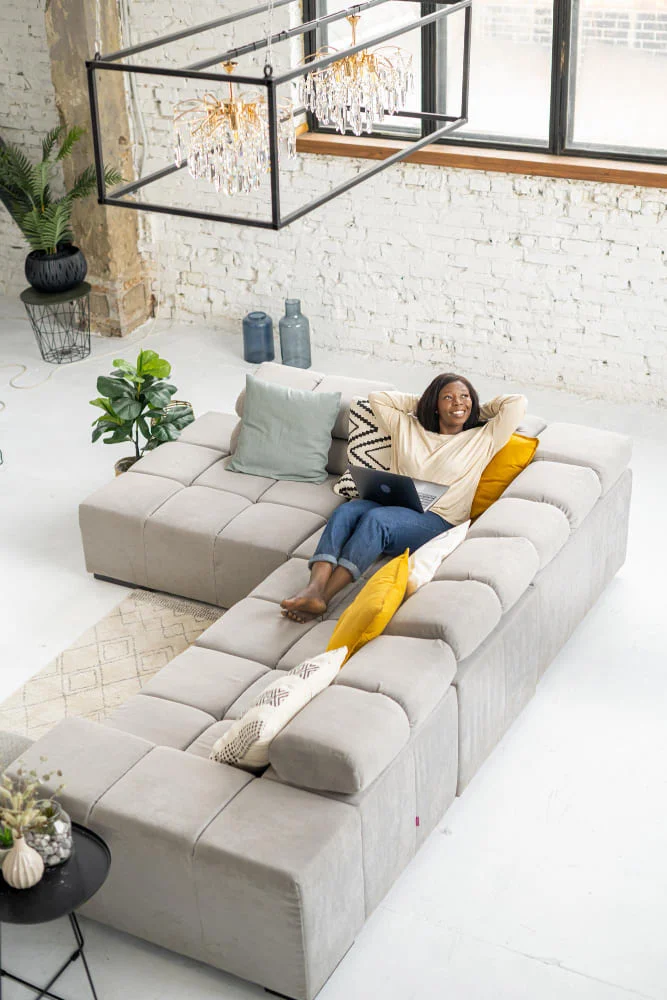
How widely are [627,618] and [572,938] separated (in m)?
1.71

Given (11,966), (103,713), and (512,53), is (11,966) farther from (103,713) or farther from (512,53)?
(512,53)

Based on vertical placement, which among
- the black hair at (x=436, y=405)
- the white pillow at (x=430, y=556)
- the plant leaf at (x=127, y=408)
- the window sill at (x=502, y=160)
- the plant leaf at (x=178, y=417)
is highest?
the window sill at (x=502, y=160)

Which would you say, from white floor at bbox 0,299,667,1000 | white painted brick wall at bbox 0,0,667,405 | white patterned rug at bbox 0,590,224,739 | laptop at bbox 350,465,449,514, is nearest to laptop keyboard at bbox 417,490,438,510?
laptop at bbox 350,465,449,514

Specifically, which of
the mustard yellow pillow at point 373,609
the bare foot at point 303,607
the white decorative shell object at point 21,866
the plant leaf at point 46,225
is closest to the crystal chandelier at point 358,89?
the mustard yellow pillow at point 373,609

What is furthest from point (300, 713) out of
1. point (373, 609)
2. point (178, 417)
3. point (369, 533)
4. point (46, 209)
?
point (46, 209)

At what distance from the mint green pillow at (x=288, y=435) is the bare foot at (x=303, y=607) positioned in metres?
1.00

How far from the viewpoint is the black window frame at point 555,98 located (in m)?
6.18

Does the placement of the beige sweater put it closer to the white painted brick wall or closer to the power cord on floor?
the white painted brick wall

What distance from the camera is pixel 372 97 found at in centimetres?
421

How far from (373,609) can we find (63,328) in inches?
171

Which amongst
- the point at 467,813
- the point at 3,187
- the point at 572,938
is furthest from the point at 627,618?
the point at 3,187

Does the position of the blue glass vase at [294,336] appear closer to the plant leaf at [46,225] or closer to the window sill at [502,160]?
the window sill at [502,160]

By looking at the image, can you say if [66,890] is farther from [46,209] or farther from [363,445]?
[46,209]

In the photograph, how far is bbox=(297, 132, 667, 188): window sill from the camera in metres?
6.20
